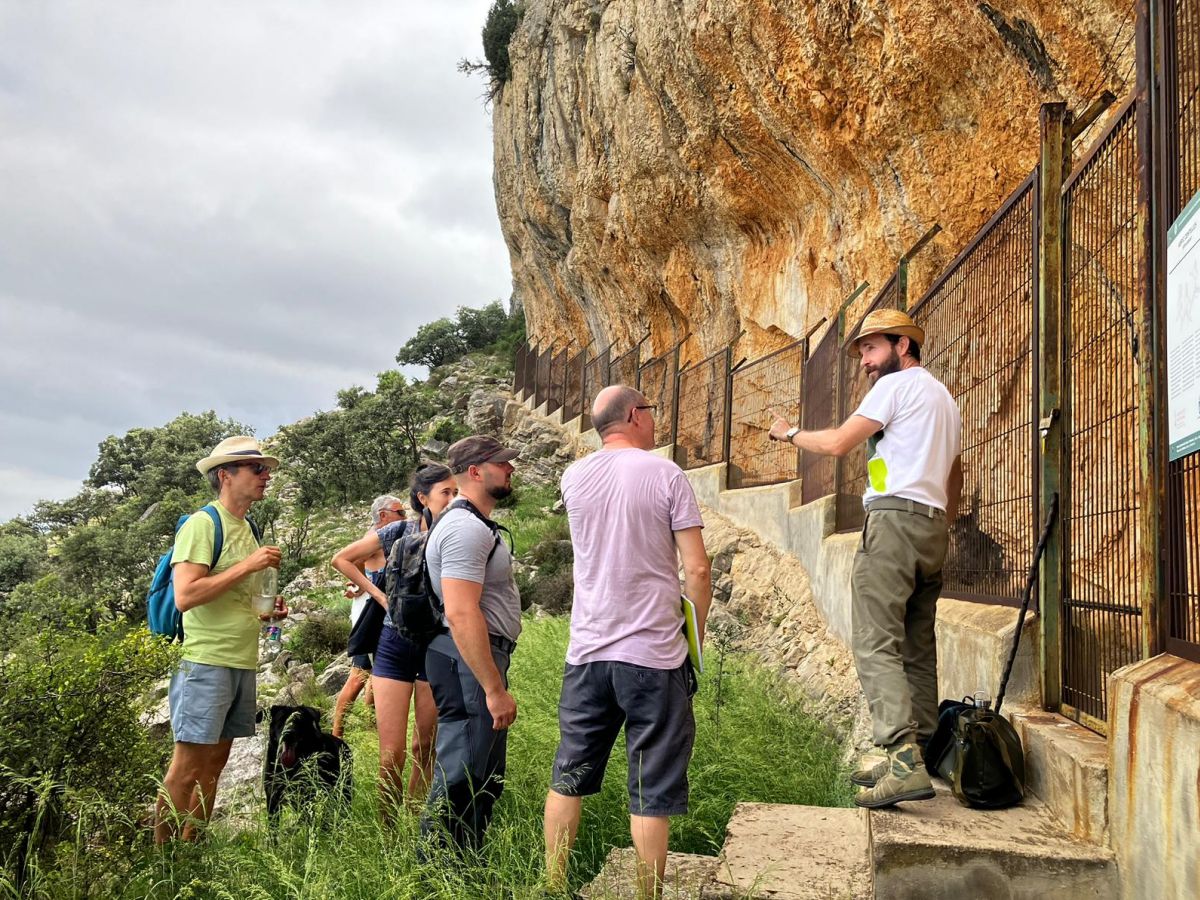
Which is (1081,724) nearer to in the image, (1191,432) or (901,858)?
(901,858)

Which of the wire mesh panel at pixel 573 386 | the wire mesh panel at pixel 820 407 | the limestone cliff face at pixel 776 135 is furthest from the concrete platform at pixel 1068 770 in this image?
the wire mesh panel at pixel 573 386

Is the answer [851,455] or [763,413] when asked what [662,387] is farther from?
[851,455]

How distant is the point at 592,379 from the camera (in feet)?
68.1

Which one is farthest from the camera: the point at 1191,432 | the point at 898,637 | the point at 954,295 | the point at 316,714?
the point at 954,295

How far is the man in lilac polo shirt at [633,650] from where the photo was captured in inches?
110

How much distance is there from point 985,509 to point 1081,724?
1.12 meters

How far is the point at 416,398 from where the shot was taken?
29031 mm

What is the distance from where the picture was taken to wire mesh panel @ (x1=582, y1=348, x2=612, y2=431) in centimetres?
2011

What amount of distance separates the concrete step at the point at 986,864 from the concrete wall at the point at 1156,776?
93mm

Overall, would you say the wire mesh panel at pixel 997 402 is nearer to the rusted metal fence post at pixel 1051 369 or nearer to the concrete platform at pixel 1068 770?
the rusted metal fence post at pixel 1051 369

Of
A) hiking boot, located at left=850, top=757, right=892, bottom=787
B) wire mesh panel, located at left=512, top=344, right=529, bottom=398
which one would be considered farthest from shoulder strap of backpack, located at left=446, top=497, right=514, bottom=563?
wire mesh panel, located at left=512, top=344, right=529, bottom=398

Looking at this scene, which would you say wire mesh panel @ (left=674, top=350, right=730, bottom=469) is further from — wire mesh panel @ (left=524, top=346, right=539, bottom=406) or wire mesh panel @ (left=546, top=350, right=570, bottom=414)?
wire mesh panel @ (left=524, top=346, right=539, bottom=406)

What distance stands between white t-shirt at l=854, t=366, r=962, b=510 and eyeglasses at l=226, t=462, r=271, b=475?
2.71m

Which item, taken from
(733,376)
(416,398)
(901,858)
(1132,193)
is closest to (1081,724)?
(901,858)
